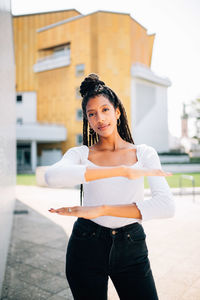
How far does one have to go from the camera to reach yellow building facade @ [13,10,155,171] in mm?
33781

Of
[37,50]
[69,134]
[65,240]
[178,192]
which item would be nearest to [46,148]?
[69,134]

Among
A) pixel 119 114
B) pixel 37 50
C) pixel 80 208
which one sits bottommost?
pixel 80 208

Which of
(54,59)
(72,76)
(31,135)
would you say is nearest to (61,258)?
(31,135)

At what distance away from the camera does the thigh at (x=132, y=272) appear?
159 cm

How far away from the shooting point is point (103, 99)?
1747mm

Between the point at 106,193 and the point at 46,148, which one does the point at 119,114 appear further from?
the point at 46,148

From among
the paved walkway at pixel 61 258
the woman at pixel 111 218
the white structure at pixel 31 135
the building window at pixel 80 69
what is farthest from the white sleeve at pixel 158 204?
the building window at pixel 80 69

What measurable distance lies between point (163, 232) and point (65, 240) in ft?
7.35

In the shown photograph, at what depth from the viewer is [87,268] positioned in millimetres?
1652

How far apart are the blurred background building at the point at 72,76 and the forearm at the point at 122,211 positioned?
108ft

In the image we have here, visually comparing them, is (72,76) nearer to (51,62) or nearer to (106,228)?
(51,62)

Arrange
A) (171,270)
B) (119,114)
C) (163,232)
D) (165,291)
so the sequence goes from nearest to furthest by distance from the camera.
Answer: (119,114) → (165,291) → (171,270) → (163,232)

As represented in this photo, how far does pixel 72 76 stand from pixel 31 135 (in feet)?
34.1

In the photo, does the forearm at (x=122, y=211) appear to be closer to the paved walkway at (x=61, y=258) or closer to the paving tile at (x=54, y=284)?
the paved walkway at (x=61, y=258)
